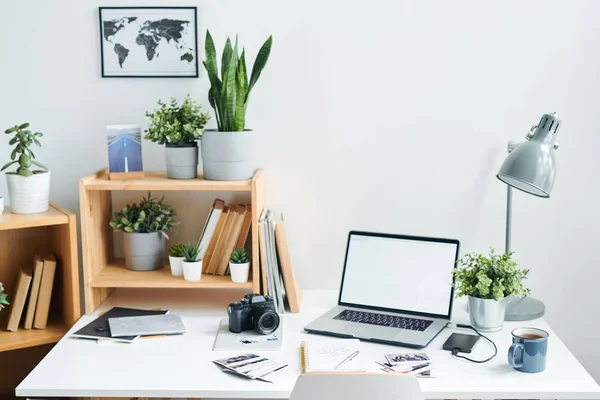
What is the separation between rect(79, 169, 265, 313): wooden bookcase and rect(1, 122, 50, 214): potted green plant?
135 millimetres

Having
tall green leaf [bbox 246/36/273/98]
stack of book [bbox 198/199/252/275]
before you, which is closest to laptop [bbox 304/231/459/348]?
stack of book [bbox 198/199/252/275]

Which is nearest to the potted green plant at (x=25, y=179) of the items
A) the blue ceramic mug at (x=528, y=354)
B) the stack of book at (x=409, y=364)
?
the stack of book at (x=409, y=364)

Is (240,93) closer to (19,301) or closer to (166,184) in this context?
(166,184)

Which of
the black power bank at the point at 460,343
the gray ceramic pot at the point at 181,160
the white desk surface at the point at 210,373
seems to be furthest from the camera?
the gray ceramic pot at the point at 181,160

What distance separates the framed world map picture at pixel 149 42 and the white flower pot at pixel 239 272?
660 millimetres

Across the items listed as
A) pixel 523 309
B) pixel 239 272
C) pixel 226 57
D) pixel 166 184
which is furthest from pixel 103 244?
pixel 523 309

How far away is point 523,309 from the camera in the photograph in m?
2.06

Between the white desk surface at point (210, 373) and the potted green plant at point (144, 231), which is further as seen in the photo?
the potted green plant at point (144, 231)

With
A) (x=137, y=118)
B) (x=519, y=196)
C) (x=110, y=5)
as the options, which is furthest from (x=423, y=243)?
(x=110, y=5)

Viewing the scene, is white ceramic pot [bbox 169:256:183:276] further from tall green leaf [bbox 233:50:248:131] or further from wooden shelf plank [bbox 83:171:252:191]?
tall green leaf [bbox 233:50:248:131]

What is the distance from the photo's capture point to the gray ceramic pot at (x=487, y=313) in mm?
1896

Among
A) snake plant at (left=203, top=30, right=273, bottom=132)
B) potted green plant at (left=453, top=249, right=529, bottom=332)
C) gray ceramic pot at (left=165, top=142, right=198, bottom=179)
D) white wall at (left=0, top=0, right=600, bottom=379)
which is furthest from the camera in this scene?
white wall at (left=0, top=0, right=600, bottom=379)

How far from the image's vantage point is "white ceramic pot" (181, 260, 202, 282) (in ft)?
6.74

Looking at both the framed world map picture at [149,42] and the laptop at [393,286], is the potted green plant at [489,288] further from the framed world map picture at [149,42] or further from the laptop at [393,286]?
the framed world map picture at [149,42]
